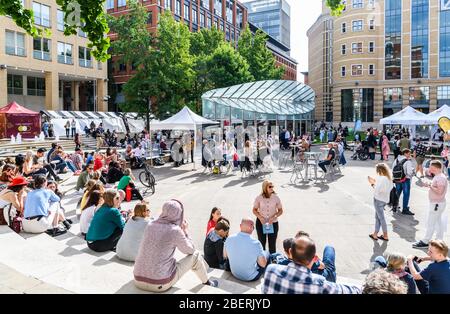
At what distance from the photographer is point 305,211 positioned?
11.0 metres

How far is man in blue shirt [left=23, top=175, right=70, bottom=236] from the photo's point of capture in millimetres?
7520

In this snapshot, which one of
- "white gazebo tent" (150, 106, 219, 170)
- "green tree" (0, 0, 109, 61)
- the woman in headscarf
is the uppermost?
"green tree" (0, 0, 109, 61)

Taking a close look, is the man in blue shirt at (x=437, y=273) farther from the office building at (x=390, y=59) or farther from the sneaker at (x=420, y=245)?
the office building at (x=390, y=59)

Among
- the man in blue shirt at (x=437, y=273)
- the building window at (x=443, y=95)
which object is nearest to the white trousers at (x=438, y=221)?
the man in blue shirt at (x=437, y=273)

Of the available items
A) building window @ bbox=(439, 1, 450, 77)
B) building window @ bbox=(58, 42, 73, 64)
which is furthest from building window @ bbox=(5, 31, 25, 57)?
building window @ bbox=(439, 1, 450, 77)

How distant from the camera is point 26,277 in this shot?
521 cm

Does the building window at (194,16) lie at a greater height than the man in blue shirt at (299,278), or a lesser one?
greater

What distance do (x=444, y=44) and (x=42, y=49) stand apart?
187 ft

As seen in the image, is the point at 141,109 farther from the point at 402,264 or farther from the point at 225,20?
the point at 225,20

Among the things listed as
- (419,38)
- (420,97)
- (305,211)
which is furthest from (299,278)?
(419,38)

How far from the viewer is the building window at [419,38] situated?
2361 inches

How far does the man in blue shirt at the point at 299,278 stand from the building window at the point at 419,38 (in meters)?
66.0

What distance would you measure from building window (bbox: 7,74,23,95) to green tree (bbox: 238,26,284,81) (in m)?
26.9

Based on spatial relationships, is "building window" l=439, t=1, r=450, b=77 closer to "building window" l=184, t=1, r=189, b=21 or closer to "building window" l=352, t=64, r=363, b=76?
"building window" l=352, t=64, r=363, b=76
